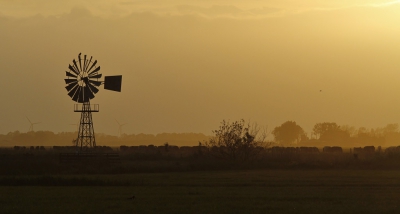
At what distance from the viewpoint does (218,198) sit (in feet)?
96.7

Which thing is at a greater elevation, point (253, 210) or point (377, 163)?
point (377, 163)

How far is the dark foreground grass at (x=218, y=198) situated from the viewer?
Answer: 24.8 m

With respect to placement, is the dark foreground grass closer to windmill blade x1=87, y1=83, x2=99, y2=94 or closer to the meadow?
the meadow

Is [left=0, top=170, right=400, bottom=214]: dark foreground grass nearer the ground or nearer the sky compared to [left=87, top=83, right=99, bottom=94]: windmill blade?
nearer the ground

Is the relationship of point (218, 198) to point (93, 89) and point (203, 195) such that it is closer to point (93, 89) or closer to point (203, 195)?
point (203, 195)

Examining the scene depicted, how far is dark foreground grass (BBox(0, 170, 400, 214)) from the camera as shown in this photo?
2480 centimetres

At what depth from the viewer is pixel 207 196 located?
30453 millimetres

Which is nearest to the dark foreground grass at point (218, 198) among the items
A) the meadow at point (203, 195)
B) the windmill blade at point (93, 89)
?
the meadow at point (203, 195)

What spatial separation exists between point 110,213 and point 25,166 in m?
36.0

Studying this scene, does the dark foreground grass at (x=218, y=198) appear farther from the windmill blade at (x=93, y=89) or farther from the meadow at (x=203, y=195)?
the windmill blade at (x=93, y=89)

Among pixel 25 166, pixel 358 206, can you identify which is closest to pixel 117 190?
pixel 358 206

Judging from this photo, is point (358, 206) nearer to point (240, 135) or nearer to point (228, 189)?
point (228, 189)

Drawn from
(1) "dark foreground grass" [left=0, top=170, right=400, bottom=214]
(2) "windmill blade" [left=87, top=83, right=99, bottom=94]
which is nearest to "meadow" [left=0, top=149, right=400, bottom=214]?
(1) "dark foreground grass" [left=0, top=170, right=400, bottom=214]

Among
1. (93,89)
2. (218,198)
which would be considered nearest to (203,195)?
(218,198)
